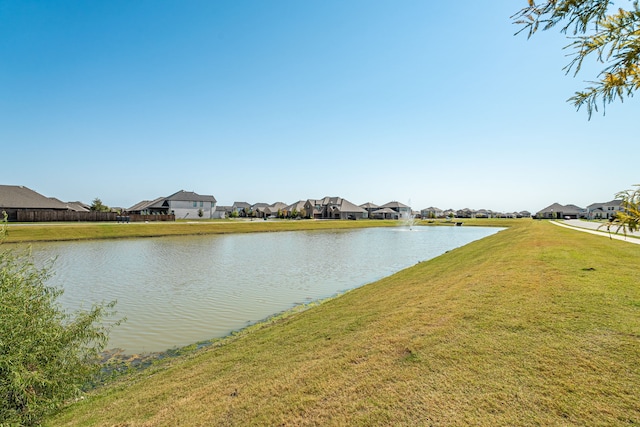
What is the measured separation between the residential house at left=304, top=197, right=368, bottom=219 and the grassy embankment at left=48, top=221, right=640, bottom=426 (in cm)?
10251

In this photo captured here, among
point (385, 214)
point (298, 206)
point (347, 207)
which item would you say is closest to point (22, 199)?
point (298, 206)

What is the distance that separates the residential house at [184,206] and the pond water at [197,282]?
57184mm

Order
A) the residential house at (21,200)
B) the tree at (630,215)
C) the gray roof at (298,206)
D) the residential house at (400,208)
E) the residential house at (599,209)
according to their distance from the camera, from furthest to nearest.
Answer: the residential house at (400,208) → the gray roof at (298,206) → the residential house at (599,209) → the residential house at (21,200) → the tree at (630,215)

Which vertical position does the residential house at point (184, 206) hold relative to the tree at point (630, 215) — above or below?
above

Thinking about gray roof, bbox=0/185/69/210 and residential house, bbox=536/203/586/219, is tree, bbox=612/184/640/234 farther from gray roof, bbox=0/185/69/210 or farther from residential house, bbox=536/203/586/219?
residential house, bbox=536/203/586/219

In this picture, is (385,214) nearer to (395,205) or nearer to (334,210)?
(395,205)

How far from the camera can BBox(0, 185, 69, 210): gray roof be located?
5384 cm

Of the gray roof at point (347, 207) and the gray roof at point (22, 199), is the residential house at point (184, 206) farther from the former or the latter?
the gray roof at point (347, 207)

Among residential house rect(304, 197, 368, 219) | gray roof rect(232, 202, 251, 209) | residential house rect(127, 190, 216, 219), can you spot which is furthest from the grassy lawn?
gray roof rect(232, 202, 251, 209)

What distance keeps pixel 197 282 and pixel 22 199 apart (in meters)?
60.5

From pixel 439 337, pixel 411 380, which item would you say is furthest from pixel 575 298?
pixel 411 380

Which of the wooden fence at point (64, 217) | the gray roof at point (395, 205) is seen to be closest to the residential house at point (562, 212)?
the gray roof at point (395, 205)

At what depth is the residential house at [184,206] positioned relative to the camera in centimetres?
8438

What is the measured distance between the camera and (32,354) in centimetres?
532
